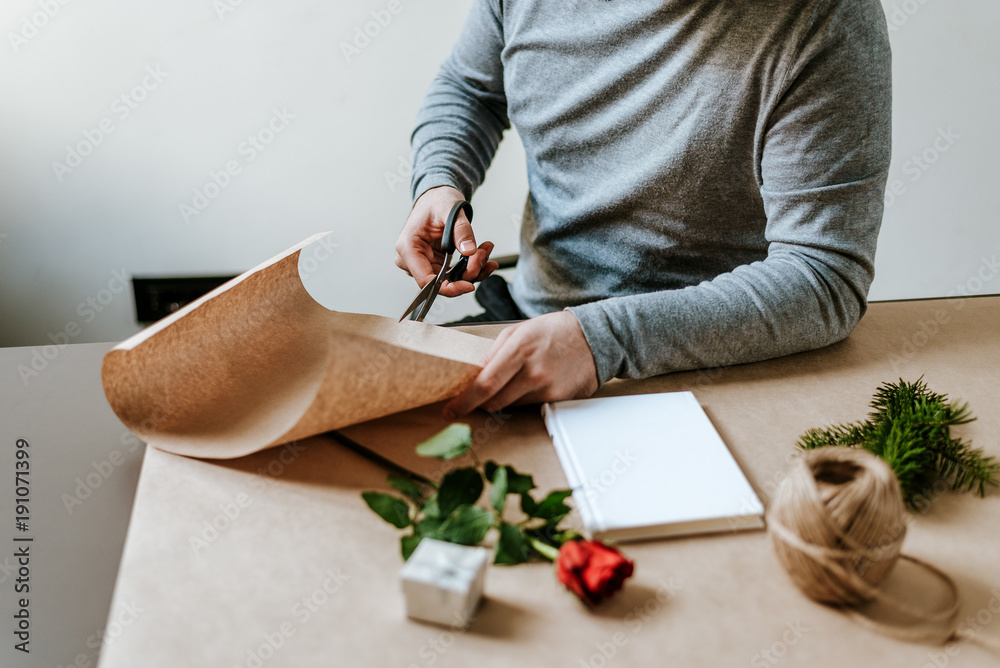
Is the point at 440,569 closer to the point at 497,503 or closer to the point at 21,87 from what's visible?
the point at 497,503

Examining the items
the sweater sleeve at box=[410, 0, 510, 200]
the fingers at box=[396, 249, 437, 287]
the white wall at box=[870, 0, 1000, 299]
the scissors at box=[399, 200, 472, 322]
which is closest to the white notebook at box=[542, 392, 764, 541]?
the scissors at box=[399, 200, 472, 322]

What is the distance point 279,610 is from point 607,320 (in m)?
0.44

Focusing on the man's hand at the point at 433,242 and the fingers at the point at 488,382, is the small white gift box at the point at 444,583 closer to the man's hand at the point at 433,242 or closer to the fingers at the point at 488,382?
the fingers at the point at 488,382

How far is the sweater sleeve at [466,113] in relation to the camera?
1.18 m

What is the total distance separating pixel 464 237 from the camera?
99cm

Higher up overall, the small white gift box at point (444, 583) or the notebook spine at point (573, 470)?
the small white gift box at point (444, 583)

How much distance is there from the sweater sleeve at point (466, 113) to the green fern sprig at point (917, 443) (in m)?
0.73

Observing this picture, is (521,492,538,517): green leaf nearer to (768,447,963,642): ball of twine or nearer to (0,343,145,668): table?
(768,447,963,642): ball of twine

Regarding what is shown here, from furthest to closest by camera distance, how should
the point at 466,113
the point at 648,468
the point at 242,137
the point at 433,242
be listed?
the point at 242,137 → the point at 466,113 → the point at 433,242 → the point at 648,468

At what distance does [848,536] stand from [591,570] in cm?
17

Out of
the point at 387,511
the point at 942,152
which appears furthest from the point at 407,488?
the point at 942,152

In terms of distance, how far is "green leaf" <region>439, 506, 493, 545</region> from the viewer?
1.59 ft

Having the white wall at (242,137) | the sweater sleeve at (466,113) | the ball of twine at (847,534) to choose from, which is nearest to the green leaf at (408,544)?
the ball of twine at (847,534)

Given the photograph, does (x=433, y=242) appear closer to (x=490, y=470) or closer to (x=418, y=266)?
(x=418, y=266)
